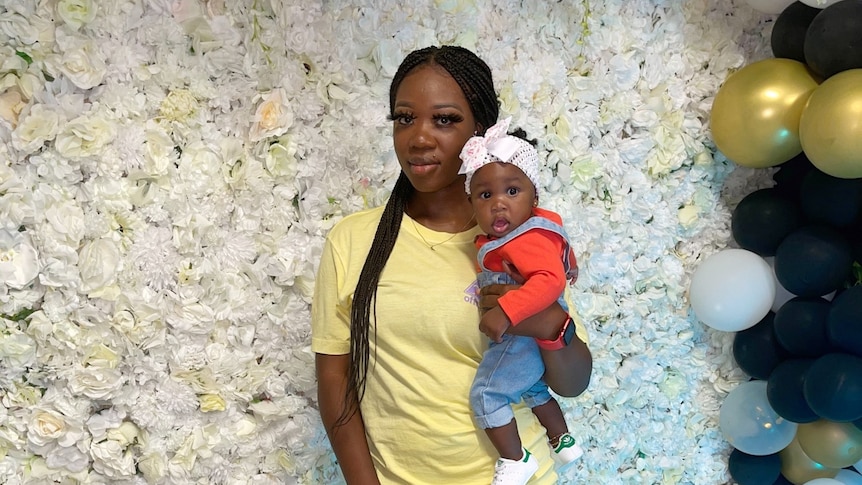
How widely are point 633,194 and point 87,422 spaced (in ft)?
4.53

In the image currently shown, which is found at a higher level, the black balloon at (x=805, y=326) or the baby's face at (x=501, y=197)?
the baby's face at (x=501, y=197)

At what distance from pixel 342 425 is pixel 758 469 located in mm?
1009

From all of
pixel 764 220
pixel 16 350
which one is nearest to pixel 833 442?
pixel 764 220

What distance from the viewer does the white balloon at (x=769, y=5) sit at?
165 centimetres

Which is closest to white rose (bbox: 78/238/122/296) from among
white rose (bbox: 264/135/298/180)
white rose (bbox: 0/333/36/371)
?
white rose (bbox: 0/333/36/371)

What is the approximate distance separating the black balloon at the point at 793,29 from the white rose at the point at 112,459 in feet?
5.67

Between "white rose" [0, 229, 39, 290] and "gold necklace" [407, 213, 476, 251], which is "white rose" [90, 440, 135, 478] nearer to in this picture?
"white rose" [0, 229, 39, 290]

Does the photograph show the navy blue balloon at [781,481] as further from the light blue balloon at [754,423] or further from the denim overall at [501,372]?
the denim overall at [501,372]

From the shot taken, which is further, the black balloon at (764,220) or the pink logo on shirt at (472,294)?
the black balloon at (764,220)

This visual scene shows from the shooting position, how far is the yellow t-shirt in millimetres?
1394

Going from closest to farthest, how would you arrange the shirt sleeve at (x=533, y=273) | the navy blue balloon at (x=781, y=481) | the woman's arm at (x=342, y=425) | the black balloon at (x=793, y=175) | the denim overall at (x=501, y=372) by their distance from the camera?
the shirt sleeve at (x=533, y=273), the denim overall at (x=501, y=372), the woman's arm at (x=342, y=425), the black balloon at (x=793, y=175), the navy blue balloon at (x=781, y=481)

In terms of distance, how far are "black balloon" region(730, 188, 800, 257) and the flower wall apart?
0.09 meters

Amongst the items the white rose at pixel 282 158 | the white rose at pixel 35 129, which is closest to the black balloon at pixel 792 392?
the white rose at pixel 282 158

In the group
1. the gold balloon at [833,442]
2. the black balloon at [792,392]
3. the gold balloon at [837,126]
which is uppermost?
the gold balloon at [837,126]
